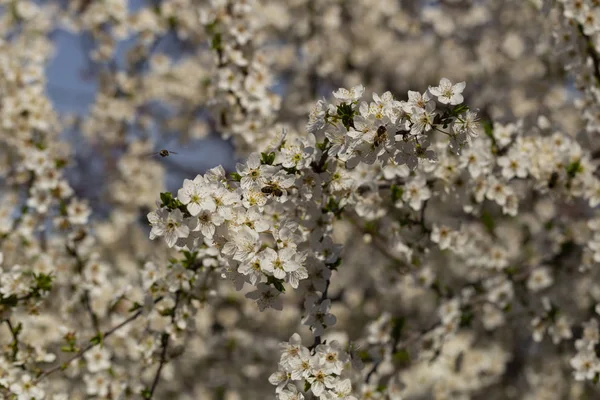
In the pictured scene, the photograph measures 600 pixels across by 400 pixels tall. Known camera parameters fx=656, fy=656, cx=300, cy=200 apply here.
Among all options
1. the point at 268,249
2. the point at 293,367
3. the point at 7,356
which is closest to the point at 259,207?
the point at 268,249

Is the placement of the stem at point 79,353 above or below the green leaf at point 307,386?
above

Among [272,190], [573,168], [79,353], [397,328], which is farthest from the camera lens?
[397,328]

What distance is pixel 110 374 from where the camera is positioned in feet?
14.1

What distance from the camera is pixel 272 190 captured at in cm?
301

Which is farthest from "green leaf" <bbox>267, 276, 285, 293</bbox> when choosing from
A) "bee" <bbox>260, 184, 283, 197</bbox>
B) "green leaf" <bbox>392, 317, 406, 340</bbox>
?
"green leaf" <bbox>392, 317, 406, 340</bbox>

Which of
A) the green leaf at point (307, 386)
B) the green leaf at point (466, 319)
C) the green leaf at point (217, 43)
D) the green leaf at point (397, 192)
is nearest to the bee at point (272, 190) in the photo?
the green leaf at point (307, 386)

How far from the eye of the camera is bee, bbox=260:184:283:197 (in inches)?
118

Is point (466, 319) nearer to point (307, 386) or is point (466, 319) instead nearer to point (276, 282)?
point (307, 386)

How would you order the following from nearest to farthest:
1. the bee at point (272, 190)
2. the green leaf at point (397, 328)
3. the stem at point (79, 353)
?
the bee at point (272, 190), the stem at point (79, 353), the green leaf at point (397, 328)

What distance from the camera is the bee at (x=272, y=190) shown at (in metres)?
2.99

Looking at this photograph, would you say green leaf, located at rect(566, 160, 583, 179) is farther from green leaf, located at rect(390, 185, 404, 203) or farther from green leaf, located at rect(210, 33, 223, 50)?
green leaf, located at rect(210, 33, 223, 50)

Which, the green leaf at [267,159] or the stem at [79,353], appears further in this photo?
the stem at [79,353]

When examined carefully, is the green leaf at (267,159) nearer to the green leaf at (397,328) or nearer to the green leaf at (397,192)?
the green leaf at (397,192)

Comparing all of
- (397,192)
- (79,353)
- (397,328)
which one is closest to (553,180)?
(397,192)
